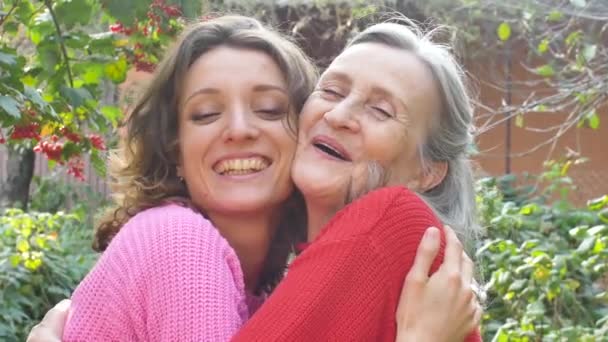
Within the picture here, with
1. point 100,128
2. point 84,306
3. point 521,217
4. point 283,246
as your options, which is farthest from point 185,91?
point 521,217

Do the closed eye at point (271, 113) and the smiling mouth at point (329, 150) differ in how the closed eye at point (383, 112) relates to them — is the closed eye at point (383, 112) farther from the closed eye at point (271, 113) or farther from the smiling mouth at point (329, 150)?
the closed eye at point (271, 113)

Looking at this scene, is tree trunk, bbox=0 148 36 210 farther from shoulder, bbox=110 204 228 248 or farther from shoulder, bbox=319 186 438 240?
shoulder, bbox=319 186 438 240

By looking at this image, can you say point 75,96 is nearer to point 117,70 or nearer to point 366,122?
point 117,70

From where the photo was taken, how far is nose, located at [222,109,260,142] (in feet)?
7.80

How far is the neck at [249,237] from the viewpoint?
2479mm

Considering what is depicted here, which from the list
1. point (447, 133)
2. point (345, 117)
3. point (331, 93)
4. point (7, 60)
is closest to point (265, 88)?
point (331, 93)

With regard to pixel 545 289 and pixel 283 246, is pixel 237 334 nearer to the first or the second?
pixel 283 246

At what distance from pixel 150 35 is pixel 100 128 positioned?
449mm

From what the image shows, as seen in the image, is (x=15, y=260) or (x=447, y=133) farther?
(x=15, y=260)

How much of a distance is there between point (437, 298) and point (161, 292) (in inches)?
20.9

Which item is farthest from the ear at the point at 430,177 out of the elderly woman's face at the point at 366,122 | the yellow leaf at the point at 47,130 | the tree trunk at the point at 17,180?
the tree trunk at the point at 17,180

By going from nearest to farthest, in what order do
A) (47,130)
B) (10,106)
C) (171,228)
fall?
(171,228) → (10,106) → (47,130)

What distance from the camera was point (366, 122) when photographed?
2262 millimetres

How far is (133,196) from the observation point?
8.19ft
